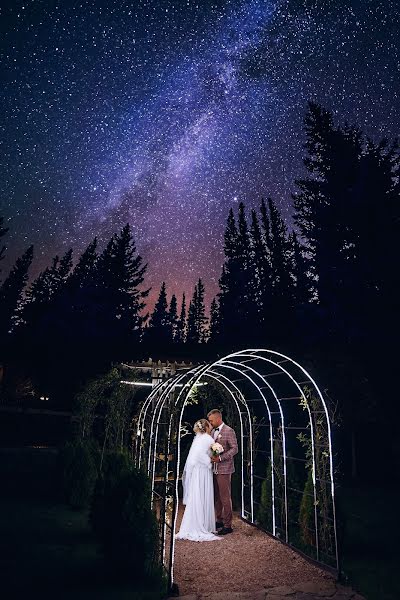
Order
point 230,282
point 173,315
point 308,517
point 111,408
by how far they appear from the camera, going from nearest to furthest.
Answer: point 308,517
point 111,408
point 230,282
point 173,315

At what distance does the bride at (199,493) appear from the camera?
7.36m

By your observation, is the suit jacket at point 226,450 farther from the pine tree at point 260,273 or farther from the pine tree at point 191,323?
the pine tree at point 191,323

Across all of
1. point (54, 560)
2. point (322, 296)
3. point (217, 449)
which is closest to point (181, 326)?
point (322, 296)

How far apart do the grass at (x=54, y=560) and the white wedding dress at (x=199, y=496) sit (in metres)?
1.80

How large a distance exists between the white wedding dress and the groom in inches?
7.1

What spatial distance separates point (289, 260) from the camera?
38406 mm

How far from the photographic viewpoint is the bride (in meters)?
7.36

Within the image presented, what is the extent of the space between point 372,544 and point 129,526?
5264mm

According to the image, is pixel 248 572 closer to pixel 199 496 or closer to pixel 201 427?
pixel 199 496

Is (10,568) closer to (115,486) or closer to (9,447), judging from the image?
(115,486)

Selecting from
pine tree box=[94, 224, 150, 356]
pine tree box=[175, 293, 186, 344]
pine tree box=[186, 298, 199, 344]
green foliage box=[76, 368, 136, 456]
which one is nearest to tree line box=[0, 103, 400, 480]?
pine tree box=[94, 224, 150, 356]

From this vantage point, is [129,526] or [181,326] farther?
[181,326]

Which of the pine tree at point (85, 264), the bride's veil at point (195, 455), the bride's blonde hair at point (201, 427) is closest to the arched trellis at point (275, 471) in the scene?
the bride's veil at point (195, 455)

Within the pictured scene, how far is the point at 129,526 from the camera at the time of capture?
17.5ft
